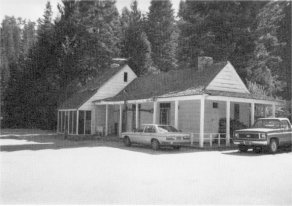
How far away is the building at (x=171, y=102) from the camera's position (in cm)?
2258

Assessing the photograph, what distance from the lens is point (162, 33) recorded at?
222 ft

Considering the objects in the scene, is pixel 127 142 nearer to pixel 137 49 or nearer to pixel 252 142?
pixel 252 142

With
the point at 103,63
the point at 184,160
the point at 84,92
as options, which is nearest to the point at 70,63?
the point at 103,63

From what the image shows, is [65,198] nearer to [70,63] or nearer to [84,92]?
[84,92]

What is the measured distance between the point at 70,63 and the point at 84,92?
47.2ft

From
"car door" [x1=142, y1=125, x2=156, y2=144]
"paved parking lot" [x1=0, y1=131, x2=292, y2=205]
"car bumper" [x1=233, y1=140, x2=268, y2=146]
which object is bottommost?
"paved parking lot" [x1=0, y1=131, x2=292, y2=205]

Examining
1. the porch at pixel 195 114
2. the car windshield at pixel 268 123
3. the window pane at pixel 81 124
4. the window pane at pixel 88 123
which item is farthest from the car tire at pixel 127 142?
the window pane at pixel 81 124

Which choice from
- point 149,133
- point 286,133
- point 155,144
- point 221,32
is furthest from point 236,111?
point 221,32

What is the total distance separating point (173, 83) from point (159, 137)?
955 cm

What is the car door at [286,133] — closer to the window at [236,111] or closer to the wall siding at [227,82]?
the wall siding at [227,82]

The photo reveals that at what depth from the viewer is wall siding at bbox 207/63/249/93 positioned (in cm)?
2527

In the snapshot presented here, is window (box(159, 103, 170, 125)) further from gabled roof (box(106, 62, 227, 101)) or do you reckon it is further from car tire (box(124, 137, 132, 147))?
car tire (box(124, 137, 132, 147))

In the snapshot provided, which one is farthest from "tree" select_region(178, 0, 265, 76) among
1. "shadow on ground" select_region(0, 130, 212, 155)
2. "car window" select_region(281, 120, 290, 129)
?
"car window" select_region(281, 120, 290, 129)

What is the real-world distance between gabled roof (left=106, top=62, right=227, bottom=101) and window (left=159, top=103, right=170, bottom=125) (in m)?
1.18
